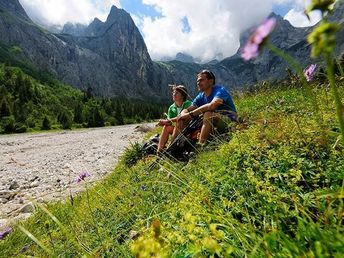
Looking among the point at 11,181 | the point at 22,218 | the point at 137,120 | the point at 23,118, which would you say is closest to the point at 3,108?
the point at 23,118

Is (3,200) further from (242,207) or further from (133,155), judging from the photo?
(242,207)

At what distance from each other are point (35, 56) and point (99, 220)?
208 metres

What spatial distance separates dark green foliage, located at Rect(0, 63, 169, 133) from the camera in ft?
242

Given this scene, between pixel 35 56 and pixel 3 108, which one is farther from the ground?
pixel 35 56

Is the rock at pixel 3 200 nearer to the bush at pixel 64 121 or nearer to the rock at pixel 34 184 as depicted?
the rock at pixel 34 184

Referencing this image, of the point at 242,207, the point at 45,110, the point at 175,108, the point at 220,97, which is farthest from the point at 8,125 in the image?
the point at 242,207

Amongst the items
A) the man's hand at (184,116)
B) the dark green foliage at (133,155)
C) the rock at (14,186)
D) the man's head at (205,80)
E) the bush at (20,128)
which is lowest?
the bush at (20,128)

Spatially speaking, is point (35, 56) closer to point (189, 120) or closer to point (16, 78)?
point (16, 78)

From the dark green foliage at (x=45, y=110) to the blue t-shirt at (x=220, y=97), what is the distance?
6059 cm

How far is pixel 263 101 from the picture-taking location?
10.1m

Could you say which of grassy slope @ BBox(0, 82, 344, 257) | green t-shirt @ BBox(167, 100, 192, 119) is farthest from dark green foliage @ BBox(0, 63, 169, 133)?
grassy slope @ BBox(0, 82, 344, 257)

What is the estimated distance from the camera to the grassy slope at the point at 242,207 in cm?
153

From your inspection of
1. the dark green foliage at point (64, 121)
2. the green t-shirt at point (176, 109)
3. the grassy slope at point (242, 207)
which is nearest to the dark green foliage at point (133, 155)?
the green t-shirt at point (176, 109)

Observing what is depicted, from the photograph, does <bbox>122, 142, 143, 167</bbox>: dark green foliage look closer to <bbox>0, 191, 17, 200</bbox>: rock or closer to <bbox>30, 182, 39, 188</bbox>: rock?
<bbox>30, 182, 39, 188</bbox>: rock
